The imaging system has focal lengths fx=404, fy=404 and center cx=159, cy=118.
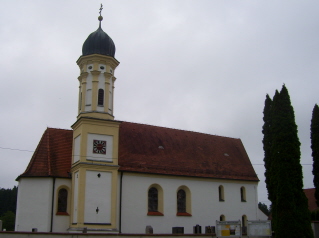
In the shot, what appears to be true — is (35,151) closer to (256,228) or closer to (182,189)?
(182,189)

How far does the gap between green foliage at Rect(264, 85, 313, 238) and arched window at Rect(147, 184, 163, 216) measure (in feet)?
32.0

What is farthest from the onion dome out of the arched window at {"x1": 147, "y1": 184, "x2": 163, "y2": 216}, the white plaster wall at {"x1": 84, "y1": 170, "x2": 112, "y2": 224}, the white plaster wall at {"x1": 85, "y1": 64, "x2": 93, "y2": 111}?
the arched window at {"x1": 147, "y1": 184, "x2": 163, "y2": 216}

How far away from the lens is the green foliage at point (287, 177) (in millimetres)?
27688

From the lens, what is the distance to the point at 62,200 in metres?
32.0

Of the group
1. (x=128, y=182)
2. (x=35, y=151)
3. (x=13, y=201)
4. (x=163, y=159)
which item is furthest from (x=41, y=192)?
(x=13, y=201)

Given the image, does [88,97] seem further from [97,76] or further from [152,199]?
[152,199]

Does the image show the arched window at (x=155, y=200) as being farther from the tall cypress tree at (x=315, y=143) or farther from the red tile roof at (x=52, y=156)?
the tall cypress tree at (x=315, y=143)

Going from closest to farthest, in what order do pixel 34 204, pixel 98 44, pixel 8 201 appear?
pixel 34 204 < pixel 98 44 < pixel 8 201

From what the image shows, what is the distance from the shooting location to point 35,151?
33656 mm

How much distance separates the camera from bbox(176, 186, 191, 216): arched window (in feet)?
119

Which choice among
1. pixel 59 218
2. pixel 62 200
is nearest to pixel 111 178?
pixel 62 200

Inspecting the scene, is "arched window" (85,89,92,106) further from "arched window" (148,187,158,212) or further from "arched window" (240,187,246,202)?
"arched window" (240,187,246,202)

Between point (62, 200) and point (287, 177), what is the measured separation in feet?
56.5

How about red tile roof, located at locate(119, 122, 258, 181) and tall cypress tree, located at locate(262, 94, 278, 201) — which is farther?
red tile roof, located at locate(119, 122, 258, 181)
